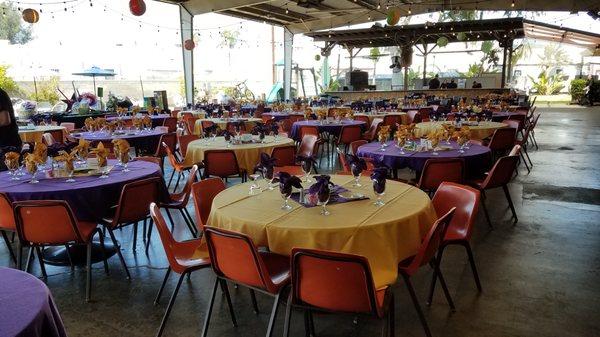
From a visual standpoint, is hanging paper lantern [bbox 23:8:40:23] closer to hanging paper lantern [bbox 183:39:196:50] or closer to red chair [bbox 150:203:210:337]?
hanging paper lantern [bbox 183:39:196:50]

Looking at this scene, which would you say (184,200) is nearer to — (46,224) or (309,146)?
(46,224)

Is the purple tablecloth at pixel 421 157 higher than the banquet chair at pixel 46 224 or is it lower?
higher

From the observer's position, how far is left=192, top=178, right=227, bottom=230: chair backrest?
3.07 meters

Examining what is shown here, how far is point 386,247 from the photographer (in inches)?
90.6

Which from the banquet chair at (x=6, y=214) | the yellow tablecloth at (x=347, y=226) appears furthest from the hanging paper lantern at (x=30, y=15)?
the yellow tablecloth at (x=347, y=226)

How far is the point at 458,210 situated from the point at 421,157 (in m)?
1.48

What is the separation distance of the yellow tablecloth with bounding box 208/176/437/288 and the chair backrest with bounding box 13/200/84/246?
1072mm

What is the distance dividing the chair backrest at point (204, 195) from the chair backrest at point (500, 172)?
103 inches

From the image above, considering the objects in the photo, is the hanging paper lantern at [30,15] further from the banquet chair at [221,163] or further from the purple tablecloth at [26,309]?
the purple tablecloth at [26,309]

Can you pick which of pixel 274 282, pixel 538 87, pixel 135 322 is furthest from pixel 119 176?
pixel 538 87

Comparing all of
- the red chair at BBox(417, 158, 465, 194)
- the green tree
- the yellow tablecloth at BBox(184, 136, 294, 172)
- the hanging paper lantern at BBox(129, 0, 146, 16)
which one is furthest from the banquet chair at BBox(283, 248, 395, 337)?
the green tree

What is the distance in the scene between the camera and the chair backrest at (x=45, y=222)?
2.93m

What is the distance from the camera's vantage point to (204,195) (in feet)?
10.5

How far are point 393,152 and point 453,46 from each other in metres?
24.6
